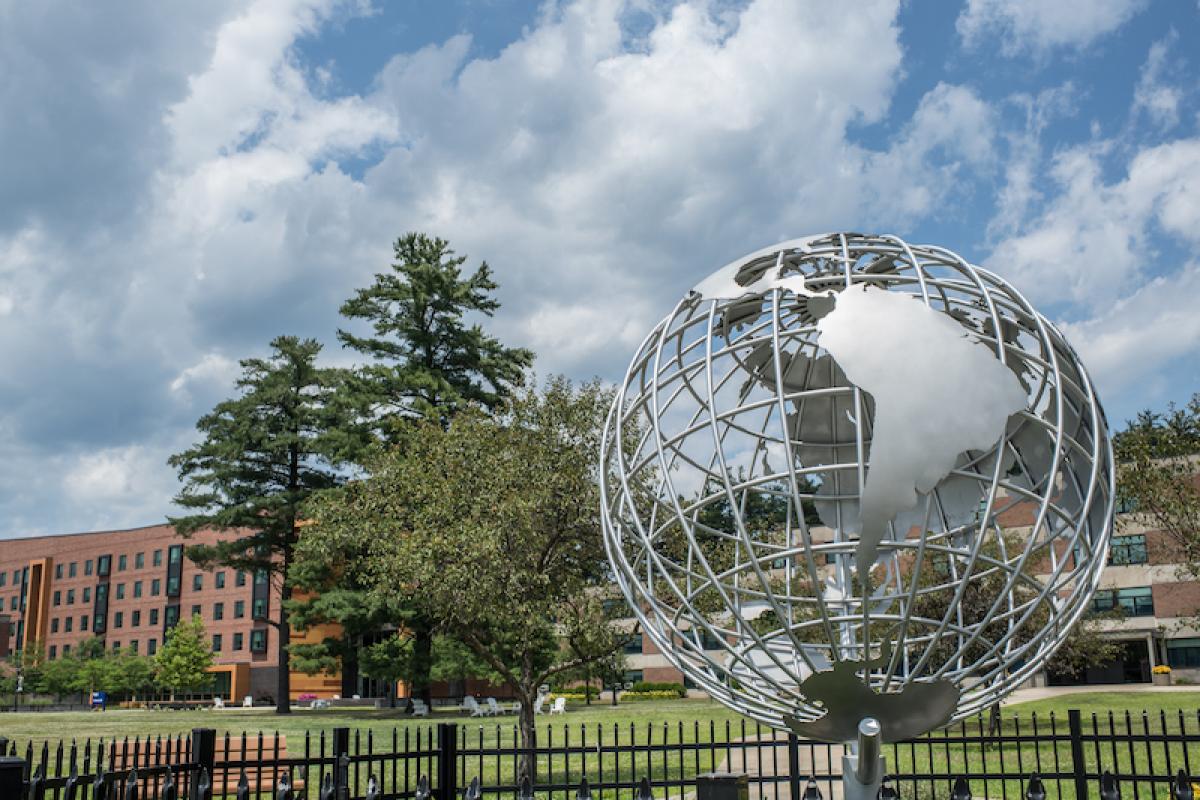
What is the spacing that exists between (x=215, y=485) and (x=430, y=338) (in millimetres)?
10305

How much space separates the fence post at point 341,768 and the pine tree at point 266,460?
31.2 metres

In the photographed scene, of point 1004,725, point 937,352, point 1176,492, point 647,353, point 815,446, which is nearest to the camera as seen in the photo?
point 937,352

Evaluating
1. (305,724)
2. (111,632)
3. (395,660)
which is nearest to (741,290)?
(305,724)

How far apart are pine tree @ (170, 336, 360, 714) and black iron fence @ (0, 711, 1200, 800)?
14427 millimetres

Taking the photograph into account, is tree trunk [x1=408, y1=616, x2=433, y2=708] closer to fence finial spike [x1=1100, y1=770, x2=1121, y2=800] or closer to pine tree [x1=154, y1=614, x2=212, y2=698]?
pine tree [x1=154, y1=614, x2=212, y2=698]

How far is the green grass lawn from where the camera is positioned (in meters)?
10.6

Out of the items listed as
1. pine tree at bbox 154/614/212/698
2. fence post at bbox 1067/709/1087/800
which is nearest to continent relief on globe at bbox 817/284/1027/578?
fence post at bbox 1067/709/1087/800

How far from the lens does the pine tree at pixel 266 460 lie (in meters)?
40.0

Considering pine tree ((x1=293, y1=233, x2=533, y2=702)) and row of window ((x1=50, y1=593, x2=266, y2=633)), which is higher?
pine tree ((x1=293, y1=233, x2=533, y2=702))

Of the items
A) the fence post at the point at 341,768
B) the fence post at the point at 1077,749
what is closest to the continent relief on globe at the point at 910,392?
the fence post at the point at 341,768

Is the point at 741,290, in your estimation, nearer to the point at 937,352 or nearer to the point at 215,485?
the point at 937,352

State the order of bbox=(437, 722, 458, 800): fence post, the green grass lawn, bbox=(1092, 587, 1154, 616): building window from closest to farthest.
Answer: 1. bbox=(437, 722, 458, 800): fence post
2. the green grass lawn
3. bbox=(1092, 587, 1154, 616): building window

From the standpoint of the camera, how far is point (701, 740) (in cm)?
2461

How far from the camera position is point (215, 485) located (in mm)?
40531
